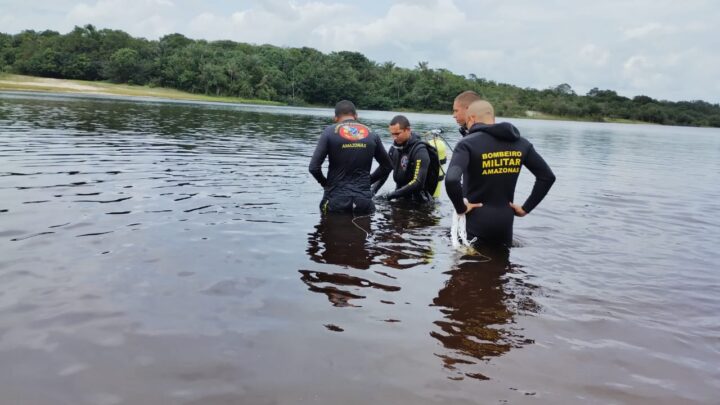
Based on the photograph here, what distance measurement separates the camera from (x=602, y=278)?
21.8ft

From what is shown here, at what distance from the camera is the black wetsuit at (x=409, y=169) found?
377 inches

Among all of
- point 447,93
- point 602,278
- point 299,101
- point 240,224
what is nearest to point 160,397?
point 240,224

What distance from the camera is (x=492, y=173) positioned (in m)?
6.31

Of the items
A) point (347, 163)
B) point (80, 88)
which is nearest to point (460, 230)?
point (347, 163)

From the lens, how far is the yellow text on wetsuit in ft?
20.5

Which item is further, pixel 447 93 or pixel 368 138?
pixel 447 93

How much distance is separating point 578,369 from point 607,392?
0.34 meters

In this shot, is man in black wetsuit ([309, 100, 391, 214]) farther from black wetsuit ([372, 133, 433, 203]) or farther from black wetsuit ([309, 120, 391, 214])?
black wetsuit ([372, 133, 433, 203])

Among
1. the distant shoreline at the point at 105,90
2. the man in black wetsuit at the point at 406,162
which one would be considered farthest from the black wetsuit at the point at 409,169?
the distant shoreline at the point at 105,90

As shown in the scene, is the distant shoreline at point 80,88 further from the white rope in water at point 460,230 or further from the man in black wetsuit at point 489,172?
the man in black wetsuit at point 489,172

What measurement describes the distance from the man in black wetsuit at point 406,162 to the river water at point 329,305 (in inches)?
20.9

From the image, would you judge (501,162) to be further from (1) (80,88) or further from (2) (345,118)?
(1) (80,88)

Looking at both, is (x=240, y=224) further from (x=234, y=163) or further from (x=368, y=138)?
(x=234, y=163)

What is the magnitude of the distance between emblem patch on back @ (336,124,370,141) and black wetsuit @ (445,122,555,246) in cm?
230
